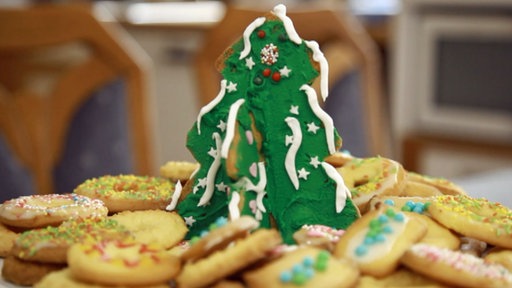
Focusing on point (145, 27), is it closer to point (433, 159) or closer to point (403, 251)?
point (433, 159)

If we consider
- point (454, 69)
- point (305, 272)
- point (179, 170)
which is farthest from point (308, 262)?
point (454, 69)

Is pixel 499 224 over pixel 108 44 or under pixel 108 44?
under

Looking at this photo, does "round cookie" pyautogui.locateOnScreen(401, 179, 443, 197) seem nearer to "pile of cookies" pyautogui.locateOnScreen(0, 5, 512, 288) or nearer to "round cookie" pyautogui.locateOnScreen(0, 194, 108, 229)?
"pile of cookies" pyautogui.locateOnScreen(0, 5, 512, 288)

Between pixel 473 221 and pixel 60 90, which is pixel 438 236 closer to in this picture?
pixel 473 221

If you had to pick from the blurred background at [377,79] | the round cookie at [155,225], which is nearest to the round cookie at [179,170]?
the round cookie at [155,225]

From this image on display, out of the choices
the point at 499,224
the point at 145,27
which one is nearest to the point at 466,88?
the point at 145,27


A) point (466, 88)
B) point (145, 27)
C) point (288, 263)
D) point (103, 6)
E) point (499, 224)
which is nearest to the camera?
point (288, 263)
